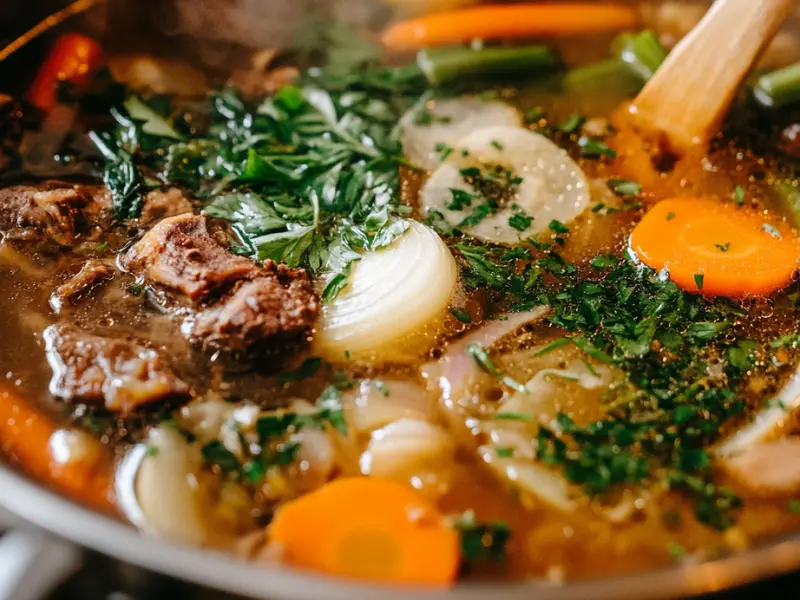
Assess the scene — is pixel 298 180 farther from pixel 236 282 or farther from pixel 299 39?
pixel 299 39

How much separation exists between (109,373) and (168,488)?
0.41m

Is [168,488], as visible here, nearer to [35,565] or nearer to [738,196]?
[35,565]

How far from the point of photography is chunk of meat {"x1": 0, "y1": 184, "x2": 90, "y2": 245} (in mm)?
2477

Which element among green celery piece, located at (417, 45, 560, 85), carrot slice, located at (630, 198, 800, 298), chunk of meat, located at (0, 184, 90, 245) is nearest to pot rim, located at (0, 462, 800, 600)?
carrot slice, located at (630, 198, 800, 298)

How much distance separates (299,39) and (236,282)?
6.12 feet

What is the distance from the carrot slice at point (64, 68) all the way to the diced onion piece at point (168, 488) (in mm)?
1878

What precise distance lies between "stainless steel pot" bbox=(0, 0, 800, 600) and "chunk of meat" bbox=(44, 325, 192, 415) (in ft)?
1.63

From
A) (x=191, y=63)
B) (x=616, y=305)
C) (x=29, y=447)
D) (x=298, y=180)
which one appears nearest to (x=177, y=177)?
(x=298, y=180)

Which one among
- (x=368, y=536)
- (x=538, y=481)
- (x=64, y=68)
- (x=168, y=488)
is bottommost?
(x=538, y=481)

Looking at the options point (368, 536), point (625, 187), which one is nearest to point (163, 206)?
point (368, 536)

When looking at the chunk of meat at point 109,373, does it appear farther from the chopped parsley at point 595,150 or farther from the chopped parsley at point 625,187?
the chopped parsley at point 595,150

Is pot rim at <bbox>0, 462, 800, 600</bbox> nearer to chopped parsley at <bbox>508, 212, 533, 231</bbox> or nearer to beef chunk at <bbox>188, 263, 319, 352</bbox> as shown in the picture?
beef chunk at <bbox>188, 263, 319, 352</bbox>

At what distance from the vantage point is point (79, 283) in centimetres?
233

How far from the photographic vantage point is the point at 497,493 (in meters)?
1.91
